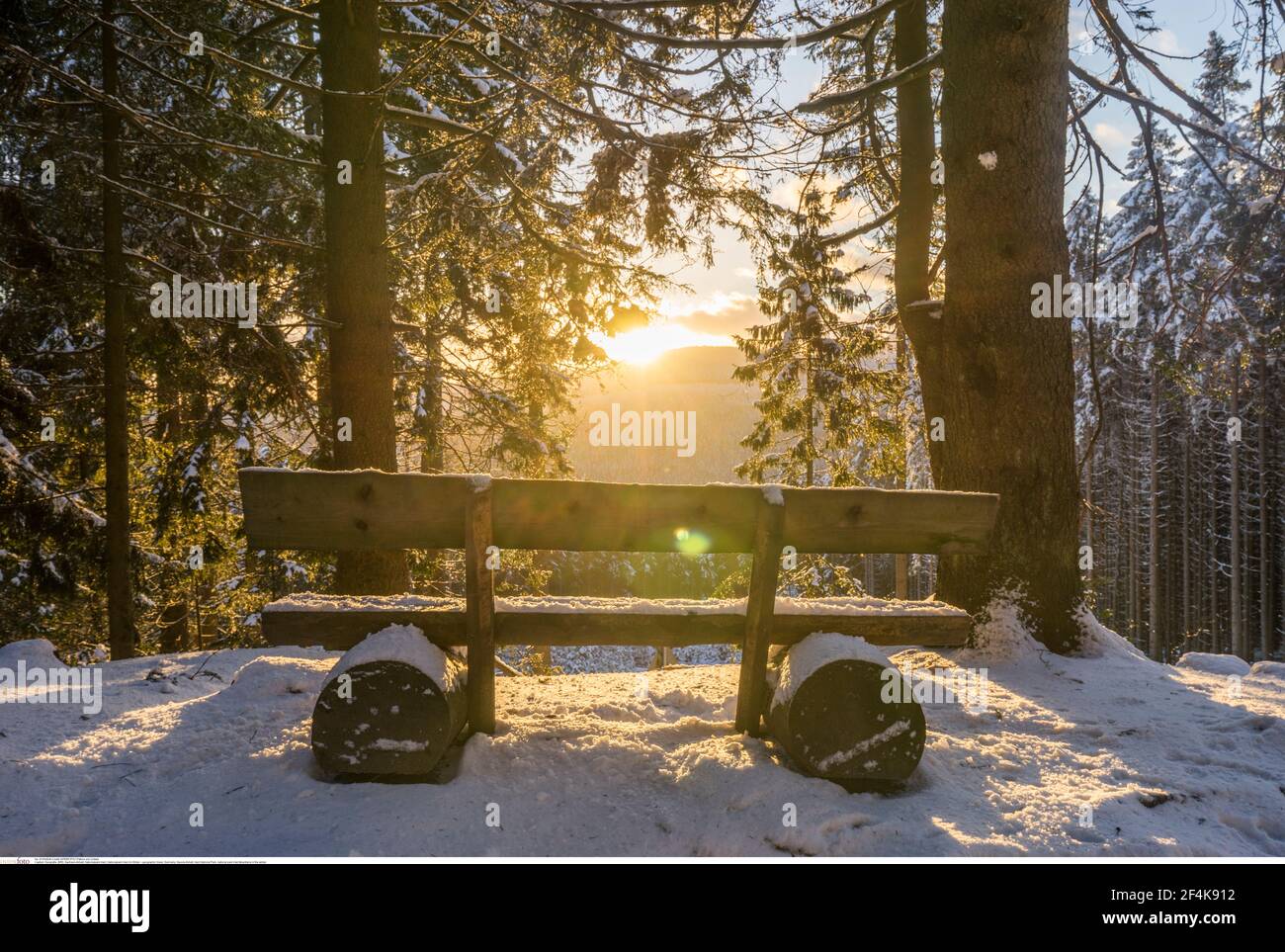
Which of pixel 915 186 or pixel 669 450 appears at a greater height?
pixel 669 450

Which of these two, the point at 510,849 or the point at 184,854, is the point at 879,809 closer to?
the point at 510,849

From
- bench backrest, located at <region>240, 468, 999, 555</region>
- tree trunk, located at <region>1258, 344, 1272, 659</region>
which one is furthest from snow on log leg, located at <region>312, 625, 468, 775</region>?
tree trunk, located at <region>1258, 344, 1272, 659</region>

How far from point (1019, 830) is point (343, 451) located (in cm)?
582

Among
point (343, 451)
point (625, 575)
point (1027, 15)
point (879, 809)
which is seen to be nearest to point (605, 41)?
point (1027, 15)

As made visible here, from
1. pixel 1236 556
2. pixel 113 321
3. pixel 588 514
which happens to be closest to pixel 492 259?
pixel 113 321

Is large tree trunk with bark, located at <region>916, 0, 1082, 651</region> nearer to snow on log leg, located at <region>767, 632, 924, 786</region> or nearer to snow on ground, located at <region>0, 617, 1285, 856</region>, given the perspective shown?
snow on ground, located at <region>0, 617, 1285, 856</region>

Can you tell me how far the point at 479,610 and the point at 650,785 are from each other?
121cm

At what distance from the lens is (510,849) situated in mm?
2928

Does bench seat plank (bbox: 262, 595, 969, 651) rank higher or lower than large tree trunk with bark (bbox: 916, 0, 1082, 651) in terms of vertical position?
lower

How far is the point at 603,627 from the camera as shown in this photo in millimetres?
3701

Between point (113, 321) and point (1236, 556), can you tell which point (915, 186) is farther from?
point (1236, 556)

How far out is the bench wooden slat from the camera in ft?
11.7

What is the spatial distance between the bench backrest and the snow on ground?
3.63 feet
